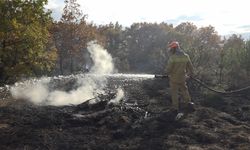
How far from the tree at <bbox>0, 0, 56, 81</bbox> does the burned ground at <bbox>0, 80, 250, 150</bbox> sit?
951 cm

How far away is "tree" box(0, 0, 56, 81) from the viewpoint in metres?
22.6

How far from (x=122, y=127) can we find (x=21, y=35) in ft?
46.1

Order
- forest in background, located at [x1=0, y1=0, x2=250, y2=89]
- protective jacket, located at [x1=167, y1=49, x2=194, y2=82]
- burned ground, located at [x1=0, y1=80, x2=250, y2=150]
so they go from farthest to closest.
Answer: forest in background, located at [x1=0, y1=0, x2=250, y2=89] → protective jacket, located at [x1=167, y1=49, x2=194, y2=82] → burned ground, located at [x1=0, y1=80, x2=250, y2=150]

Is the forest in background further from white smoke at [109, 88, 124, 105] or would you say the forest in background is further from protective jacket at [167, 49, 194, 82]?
protective jacket at [167, 49, 194, 82]

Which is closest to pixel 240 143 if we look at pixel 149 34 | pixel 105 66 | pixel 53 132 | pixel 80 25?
pixel 53 132

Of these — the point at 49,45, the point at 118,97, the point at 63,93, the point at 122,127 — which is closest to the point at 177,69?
the point at 122,127

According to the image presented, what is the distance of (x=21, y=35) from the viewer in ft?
Answer: 74.5

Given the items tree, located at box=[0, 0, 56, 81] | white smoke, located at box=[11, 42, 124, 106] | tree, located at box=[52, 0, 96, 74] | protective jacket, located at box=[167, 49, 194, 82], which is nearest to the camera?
protective jacket, located at box=[167, 49, 194, 82]

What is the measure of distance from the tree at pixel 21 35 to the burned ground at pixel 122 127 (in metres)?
9.51

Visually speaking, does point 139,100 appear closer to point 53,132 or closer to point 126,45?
point 53,132

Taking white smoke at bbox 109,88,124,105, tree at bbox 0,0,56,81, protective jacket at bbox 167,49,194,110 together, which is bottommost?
white smoke at bbox 109,88,124,105

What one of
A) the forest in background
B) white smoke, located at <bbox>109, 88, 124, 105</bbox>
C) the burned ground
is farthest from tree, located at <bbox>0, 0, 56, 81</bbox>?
the burned ground

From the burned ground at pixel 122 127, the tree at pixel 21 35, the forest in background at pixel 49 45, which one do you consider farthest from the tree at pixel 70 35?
the burned ground at pixel 122 127

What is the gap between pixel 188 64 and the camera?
1152cm
